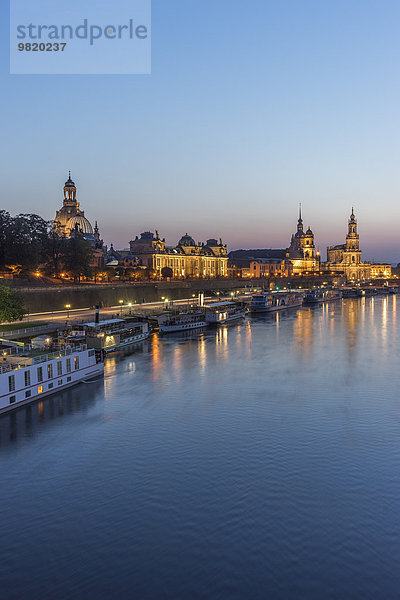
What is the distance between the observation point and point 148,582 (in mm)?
16109

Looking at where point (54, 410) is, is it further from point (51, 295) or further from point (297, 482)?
point (51, 295)

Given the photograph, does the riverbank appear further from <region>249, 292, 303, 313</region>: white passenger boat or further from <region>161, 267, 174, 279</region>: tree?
<region>161, 267, 174, 279</region>: tree

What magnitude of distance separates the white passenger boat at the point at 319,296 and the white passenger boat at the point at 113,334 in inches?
3679

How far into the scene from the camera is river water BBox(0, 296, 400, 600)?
16391 mm

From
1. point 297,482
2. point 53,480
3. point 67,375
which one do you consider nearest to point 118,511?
point 53,480

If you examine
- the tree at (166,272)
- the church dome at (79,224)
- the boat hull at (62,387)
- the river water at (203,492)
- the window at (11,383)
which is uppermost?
the church dome at (79,224)

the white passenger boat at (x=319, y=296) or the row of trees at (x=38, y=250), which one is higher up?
the row of trees at (x=38, y=250)

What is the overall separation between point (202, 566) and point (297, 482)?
732cm

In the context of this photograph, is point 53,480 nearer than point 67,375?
Yes

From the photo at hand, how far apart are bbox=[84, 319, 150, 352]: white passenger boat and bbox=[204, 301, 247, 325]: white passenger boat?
20836 mm

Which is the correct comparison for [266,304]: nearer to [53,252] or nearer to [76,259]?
[76,259]

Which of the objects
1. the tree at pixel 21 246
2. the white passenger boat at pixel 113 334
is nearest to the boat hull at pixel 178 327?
the white passenger boat at pixel 113 334

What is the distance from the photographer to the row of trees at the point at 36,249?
86875 mm

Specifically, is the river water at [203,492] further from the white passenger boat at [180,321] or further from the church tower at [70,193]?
the church tower at [70,193]
